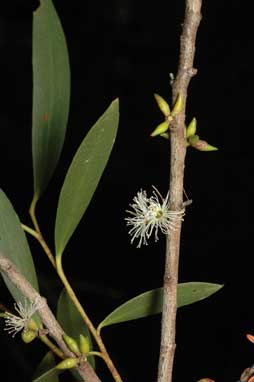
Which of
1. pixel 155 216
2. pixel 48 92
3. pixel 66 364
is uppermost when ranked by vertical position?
pixel 48 92

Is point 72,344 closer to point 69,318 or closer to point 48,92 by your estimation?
point 69,318

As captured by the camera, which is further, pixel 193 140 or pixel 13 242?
pixel 13 242

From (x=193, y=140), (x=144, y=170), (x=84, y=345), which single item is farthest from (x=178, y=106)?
(x=144, y=170)

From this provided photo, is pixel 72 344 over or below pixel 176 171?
below

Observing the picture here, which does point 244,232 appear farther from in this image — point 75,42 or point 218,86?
point 75,42

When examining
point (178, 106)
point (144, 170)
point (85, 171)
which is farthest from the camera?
point (144, 170)

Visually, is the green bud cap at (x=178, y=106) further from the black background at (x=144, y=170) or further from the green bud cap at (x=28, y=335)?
the black background at (x=144, y=170)

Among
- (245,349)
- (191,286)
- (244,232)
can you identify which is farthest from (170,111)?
(244,232)

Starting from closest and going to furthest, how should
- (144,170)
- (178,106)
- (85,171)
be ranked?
(178,106) < (85,171) < (144,170)
